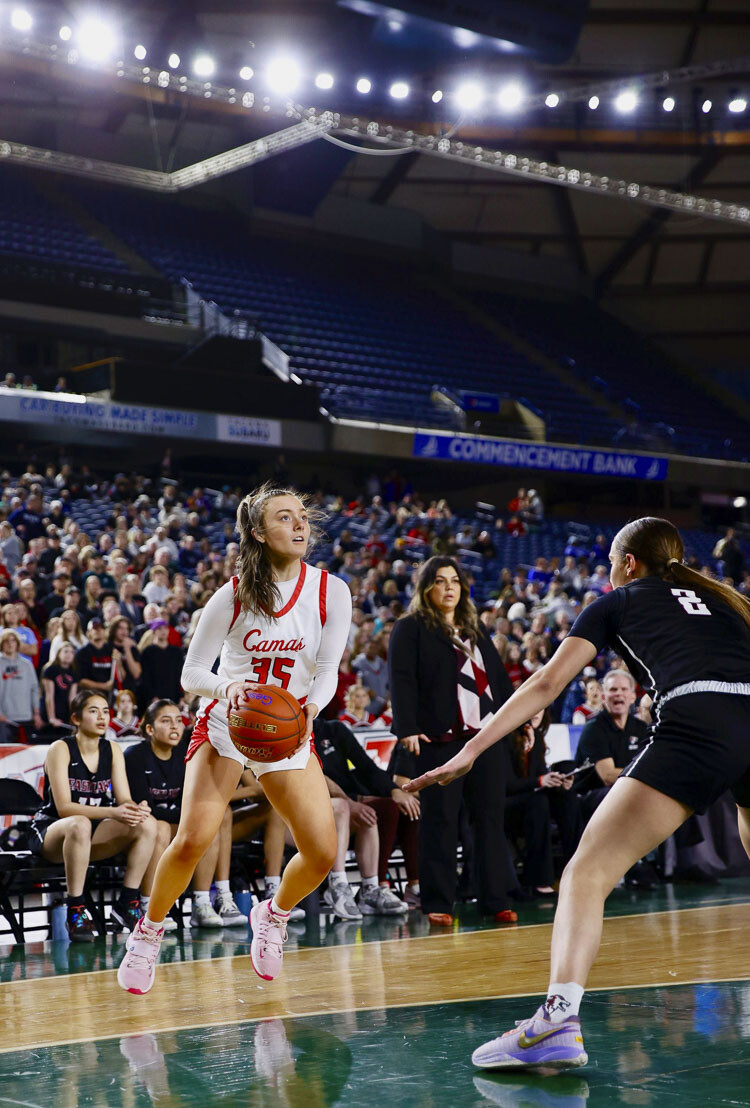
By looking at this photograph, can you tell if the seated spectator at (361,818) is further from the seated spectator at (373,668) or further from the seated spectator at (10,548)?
the seated spectator at (10,548)

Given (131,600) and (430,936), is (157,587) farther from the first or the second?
(430,936)

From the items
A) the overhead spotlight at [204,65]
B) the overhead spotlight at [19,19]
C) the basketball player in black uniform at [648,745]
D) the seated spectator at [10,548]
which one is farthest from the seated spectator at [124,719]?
the overhead spotlight at [204,65]

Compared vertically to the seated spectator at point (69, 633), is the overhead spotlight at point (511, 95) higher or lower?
higher

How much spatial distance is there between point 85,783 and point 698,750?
479cm

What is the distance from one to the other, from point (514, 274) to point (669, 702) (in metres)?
35.5

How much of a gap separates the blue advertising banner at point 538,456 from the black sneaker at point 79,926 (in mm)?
22086

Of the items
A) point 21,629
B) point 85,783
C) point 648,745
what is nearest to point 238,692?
point 648,745

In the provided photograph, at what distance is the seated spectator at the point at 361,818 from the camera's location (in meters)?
7.88

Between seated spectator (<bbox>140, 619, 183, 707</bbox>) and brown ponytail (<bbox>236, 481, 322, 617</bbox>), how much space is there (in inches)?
240

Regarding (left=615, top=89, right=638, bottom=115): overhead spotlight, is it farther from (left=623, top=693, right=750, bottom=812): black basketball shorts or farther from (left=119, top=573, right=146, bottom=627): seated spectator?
(left=623, top=693, right=750, bottom=812): black basketball shorts

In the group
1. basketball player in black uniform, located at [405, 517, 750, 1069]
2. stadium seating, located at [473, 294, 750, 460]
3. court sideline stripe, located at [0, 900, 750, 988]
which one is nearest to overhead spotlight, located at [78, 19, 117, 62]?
stadium seating, located at [473, 294, 750, 460]

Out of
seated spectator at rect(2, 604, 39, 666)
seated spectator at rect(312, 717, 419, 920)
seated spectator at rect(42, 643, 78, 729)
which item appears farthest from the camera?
seated spectator at rect(2, 604, 39, 666)

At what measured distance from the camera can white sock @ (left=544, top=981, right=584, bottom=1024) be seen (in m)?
3.49

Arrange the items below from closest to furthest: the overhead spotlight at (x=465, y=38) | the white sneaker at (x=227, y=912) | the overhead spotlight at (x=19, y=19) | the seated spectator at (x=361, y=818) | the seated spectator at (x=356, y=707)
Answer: the white sneaker at (x=227, y=912) < the seated spectator at (x=361, y=818) < the seated spectator at (x=356, y=707) < the overhead spotlight at (x=19, y=19) < the overhead spotlight at (x=465, y=38)
